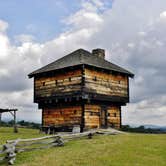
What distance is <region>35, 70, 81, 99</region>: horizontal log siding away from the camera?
3067 centimetres

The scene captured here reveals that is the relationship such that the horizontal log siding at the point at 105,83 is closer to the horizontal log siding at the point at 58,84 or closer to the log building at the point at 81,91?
the log building at the point at 81,91

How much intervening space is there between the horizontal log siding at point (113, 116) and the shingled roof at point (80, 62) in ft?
11.2

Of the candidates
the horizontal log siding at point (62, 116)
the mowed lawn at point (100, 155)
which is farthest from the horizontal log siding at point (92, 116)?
the mowed lawn at point (100, 155)

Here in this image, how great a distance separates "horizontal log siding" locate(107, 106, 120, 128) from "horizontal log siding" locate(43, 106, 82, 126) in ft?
10.5

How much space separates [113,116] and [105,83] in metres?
3.31

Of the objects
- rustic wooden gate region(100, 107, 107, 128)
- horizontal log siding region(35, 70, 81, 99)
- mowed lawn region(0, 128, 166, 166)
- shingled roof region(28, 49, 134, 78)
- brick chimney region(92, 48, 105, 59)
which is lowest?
mowed lawn region(0, 128, 166, 166)

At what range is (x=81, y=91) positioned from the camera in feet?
98.2

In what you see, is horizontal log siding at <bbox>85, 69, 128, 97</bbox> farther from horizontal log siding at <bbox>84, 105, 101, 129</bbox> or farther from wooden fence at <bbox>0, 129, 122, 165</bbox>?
wooden fence at <bbox>0, 129, 122, 165</bbox>

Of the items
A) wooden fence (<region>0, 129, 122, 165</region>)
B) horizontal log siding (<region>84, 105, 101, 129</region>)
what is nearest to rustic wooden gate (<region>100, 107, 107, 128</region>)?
horizontal log siding (<region>84, 105, 101, 129</region>)

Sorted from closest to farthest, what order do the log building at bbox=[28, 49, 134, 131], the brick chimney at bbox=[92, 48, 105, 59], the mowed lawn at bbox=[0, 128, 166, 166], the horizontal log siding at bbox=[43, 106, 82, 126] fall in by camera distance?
1. the mowed lawn at bbox=[0, 128, 166, 166]
2. the log building at bbox=[28, 49, 134, 131]
3. the horizontal log siding at bbox=[43, 106, 82, 126]
4. the brick chimney at bbox=[92, 48, 105, 59]

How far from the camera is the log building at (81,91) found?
3064cm

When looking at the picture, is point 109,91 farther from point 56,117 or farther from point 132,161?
point 132,161

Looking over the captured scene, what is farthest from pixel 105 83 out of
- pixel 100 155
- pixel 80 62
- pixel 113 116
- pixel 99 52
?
pixel 100 155

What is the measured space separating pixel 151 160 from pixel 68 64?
15.9 metres
